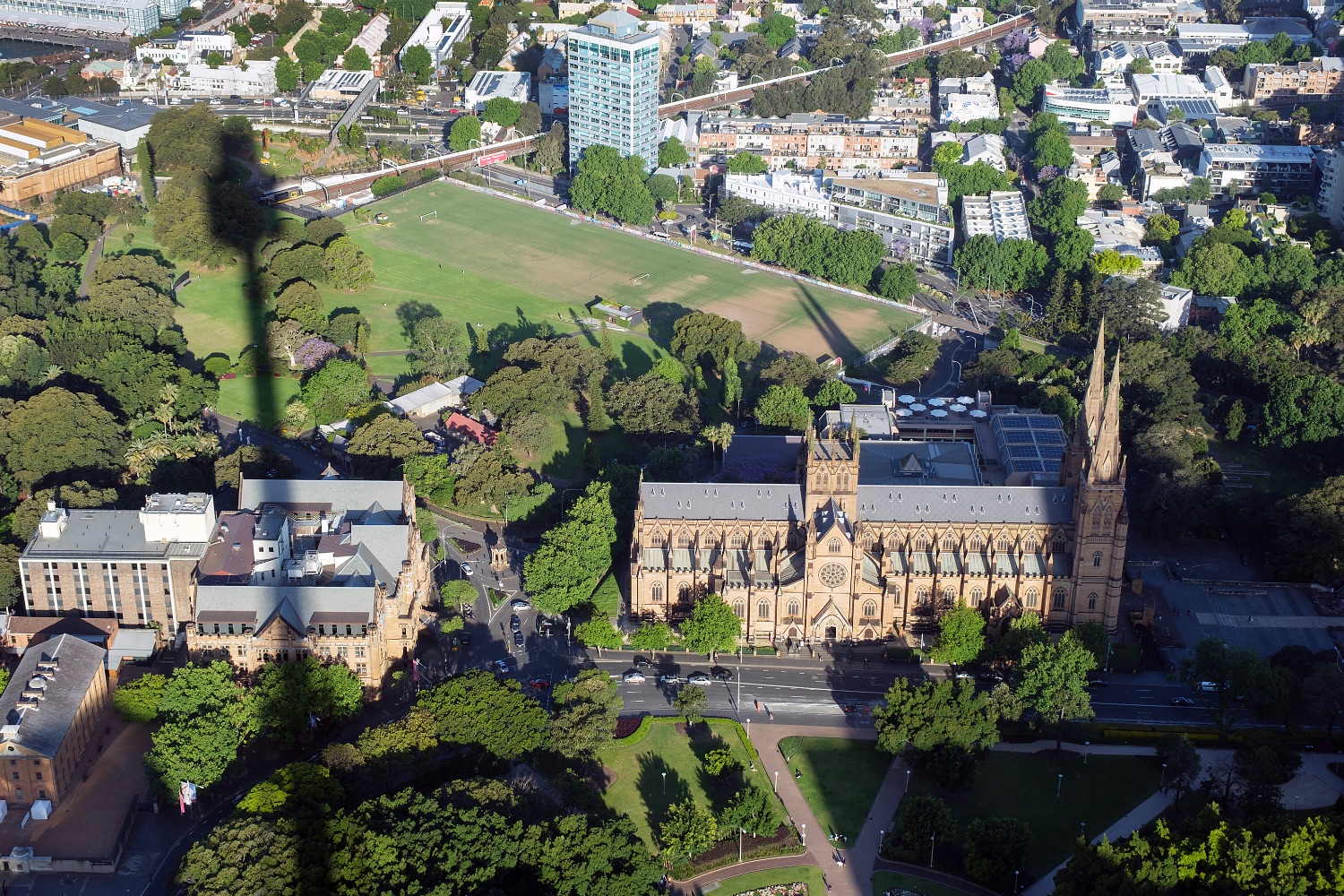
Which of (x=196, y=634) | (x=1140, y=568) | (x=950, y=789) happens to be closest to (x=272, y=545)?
(x=196, y=634)

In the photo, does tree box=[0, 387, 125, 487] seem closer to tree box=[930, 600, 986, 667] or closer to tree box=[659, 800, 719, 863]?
tree box=[659, 800, 719, 863]

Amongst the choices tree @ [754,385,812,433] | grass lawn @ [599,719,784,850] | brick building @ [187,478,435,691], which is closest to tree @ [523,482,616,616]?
brick building @ [187,478,435,691]

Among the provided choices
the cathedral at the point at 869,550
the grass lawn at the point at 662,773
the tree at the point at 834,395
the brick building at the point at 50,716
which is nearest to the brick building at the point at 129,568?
the brick building at the point at 50,716

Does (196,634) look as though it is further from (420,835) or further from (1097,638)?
(1097,638)

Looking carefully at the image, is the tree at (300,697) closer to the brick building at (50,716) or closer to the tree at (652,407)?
the brick building at (50,716)

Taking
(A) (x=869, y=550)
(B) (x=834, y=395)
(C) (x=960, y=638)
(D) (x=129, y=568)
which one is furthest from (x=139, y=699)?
(B) (x=834, y=395)

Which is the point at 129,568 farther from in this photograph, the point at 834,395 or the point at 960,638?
the point at 834,395
